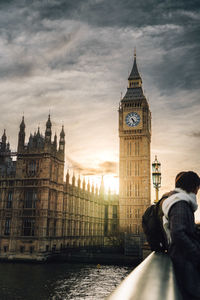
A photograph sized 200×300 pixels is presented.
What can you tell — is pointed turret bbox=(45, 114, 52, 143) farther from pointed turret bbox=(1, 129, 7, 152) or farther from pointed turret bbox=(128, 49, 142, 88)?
pointed turret bbox=(128, 49, 142, 88)

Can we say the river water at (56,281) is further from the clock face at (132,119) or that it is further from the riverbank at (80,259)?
the clock face at (132,119)

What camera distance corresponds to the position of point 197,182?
284cm

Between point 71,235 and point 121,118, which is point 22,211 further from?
point 121,118

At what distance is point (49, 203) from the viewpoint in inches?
1863

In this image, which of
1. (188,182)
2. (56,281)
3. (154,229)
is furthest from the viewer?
(56,281)

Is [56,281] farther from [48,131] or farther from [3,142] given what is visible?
[3,142]

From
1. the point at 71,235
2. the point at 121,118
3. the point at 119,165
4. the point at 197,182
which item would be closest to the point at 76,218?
the point at 71,235

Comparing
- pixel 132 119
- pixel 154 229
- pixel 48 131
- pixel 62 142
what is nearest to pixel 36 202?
pixel 48 131

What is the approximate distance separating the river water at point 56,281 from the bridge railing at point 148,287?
25293 millimetres

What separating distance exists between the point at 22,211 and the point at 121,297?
4826cm

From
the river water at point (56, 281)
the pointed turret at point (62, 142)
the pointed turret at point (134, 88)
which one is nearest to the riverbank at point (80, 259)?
the river water at point (56, 281)

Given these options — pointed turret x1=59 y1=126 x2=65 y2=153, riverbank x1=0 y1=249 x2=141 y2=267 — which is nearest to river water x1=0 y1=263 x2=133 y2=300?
riverbank x1=0 y1=249 x2=141 y2=267

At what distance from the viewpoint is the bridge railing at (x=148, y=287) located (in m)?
1.36

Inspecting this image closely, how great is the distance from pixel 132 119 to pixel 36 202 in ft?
131
